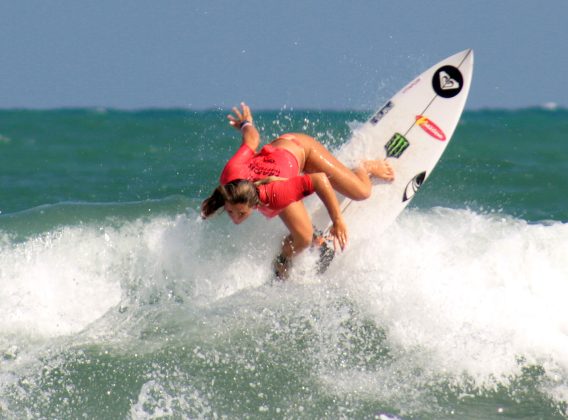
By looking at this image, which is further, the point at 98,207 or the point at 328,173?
the point at 98,207

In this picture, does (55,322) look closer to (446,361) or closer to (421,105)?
(446,361)

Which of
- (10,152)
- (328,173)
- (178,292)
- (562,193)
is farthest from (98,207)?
(10,152)

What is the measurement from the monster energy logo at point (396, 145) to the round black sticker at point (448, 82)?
1.74 ft

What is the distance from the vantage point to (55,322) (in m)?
6.96

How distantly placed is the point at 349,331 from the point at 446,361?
70 cm

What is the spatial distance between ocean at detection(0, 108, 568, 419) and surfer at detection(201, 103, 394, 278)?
49 centimetres

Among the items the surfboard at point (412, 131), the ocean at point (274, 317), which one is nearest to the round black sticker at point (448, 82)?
the surfboard at point (412, 131)

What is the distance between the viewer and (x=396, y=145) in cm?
766

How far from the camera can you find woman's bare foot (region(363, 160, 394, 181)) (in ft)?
24.4

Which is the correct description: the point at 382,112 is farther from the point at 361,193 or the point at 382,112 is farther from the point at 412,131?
the point at 361,193

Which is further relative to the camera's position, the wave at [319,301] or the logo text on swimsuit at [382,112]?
the logo text on swimsuit at [382,112]

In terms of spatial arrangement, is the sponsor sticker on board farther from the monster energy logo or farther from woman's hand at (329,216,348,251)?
woman's hand at (329,216,348,251)

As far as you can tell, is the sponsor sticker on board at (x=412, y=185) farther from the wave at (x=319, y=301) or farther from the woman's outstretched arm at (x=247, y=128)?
the woman's outstretched arm at (x=247, y=128)

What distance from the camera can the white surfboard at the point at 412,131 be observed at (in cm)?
762
